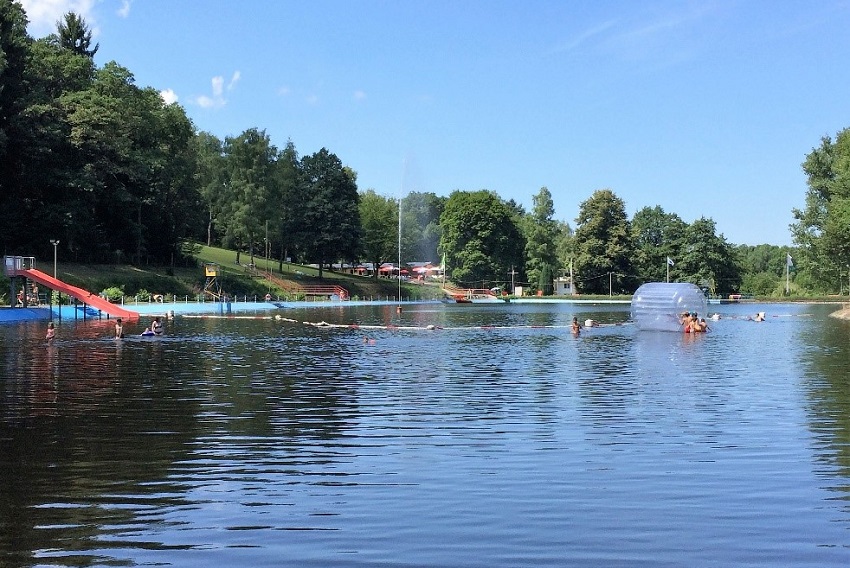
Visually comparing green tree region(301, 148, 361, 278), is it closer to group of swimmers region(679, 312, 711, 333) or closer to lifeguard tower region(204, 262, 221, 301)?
lifeguard tower region(204, 262, 221, 301)

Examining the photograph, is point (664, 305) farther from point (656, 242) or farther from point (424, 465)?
point (656, 242)

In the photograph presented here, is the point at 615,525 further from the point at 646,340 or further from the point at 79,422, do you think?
the point at 646,340

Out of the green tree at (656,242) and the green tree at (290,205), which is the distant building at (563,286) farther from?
the green tree at (290,205)

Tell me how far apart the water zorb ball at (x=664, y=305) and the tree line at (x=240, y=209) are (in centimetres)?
3267

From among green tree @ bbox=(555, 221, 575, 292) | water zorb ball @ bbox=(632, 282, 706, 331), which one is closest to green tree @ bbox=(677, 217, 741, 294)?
green tree @ bbox=(555, 221, 575, 292)

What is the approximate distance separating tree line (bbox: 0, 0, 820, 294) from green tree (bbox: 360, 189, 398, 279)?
1.02 ft

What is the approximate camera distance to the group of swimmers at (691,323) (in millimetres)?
55344

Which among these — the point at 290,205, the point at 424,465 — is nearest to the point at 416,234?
the point at 290,205

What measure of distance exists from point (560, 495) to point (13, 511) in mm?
7560

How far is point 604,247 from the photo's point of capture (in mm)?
150250

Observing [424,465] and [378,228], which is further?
[378,228]

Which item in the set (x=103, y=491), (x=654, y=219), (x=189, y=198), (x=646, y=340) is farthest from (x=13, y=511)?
(x=654, y=219)

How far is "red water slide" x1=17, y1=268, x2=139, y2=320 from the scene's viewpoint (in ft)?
210

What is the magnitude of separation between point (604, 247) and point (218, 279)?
73.4 m
